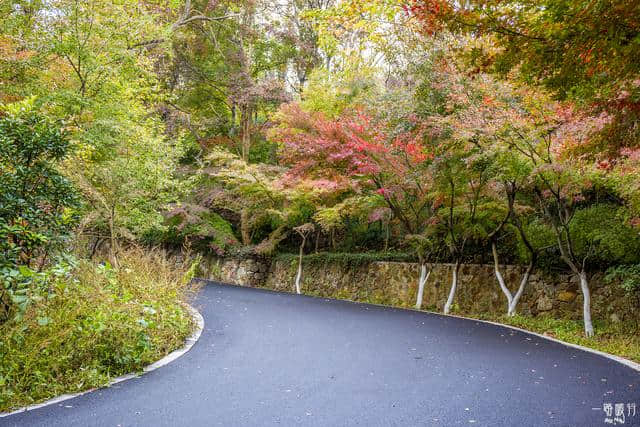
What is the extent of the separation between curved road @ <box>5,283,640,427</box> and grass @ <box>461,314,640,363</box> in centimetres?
58

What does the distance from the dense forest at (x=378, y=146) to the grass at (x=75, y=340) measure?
0.10 metres

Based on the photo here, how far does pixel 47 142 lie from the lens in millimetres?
4566

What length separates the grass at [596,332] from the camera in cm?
654

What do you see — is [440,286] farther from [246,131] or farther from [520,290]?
[246,131]

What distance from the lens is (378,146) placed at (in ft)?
36.6

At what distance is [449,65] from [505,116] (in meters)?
1.62

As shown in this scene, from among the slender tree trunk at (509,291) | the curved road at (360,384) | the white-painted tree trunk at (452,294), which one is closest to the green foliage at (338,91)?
the white-painted tree trunk at (452,294)

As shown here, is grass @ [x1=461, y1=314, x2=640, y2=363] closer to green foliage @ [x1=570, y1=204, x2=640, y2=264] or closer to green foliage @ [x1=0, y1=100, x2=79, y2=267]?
green foliage @ [x1=570, y1=204, x2=640, y2=264]

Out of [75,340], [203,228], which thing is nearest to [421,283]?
[75,340]

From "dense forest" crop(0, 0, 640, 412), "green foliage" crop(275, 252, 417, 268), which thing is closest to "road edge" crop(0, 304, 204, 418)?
"dense forest" crop(0, 0, 640, 412)

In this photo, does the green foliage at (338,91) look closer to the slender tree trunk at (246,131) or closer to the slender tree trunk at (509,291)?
the slender tree trunk at (246,131)

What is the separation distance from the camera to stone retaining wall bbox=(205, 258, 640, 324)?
30.7ft

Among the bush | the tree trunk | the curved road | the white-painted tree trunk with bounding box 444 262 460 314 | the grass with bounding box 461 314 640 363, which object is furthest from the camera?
the white-painted tree trunk with bounding box 444 262 460 314

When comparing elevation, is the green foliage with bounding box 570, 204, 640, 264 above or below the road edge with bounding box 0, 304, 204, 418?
above
